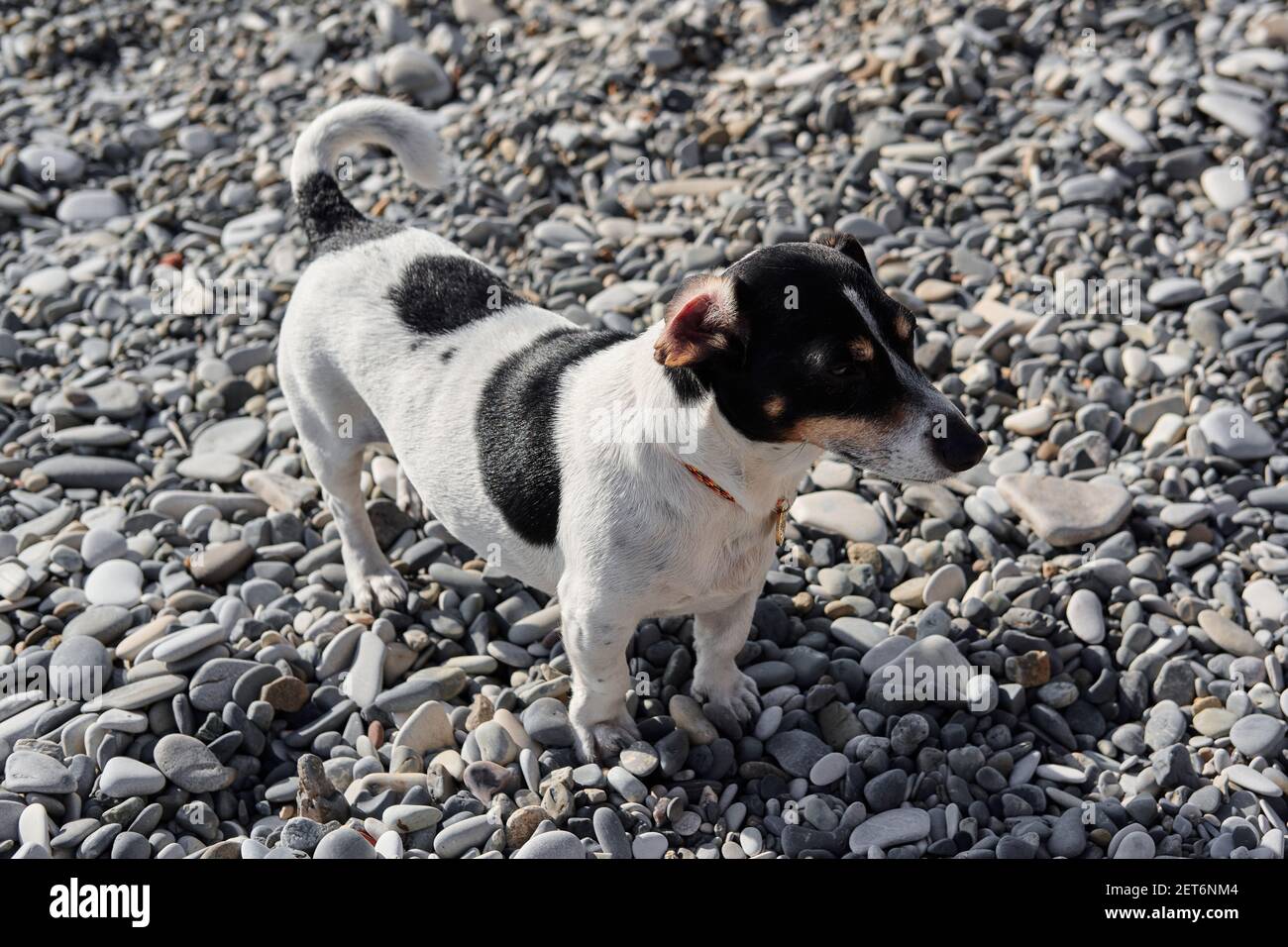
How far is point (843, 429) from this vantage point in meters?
3.41

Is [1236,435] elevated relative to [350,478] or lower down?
lower down

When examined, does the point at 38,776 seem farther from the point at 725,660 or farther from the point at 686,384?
the point at 686,384

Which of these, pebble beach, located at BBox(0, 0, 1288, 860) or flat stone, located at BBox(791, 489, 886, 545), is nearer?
pebble beach, located at BBox(0, 0, 1288, 860)

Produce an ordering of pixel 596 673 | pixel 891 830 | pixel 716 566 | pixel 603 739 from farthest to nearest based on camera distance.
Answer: pixel 603 739 → pixel 596 673 → pixel 891 830 → pixel 716 566

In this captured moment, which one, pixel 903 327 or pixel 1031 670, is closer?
pixel 903 327

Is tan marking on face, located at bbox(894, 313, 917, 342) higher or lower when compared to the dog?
higher

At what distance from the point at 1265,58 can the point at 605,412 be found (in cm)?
603

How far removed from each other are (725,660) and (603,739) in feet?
1.83

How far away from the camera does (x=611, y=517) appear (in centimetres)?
372

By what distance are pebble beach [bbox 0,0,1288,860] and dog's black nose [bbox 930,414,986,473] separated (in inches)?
50.4

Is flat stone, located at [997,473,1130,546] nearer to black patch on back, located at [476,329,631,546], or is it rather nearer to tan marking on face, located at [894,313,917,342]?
tan marking on face, located at [894,313,917,342]

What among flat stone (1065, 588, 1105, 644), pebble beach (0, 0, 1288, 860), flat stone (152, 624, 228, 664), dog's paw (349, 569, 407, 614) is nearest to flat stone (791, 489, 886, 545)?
pebble beach (0, 0, 1288, 860)

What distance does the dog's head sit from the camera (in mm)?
3314

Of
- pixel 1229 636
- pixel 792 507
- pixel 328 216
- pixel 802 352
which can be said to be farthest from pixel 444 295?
pixel 1229 636
